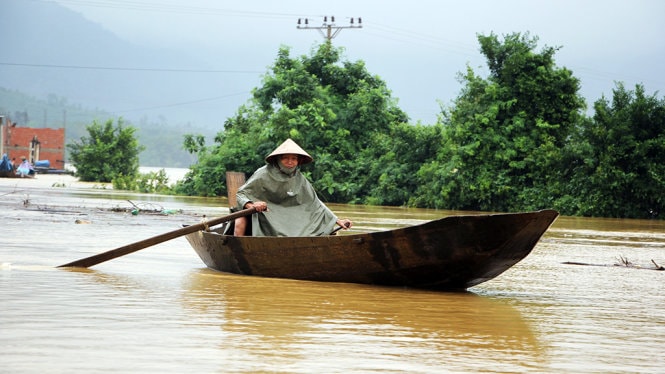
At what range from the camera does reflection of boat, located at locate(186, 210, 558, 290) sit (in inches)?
277

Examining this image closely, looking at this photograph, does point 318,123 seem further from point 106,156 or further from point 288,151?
point 288,151

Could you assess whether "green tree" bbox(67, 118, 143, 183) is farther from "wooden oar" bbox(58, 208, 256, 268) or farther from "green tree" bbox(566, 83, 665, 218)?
"wooden oar" bbox(58, 208, 256, 268)

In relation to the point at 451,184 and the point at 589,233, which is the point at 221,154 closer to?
the point at 451,184

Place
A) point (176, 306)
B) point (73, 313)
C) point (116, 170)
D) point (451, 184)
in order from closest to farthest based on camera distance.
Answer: point (73, 313) < point (176, 306) < point (451, 184) < point (116, 170)

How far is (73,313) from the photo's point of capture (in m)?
5.86

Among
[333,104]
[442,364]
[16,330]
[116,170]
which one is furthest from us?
[116,170]

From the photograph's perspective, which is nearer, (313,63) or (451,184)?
(451,184)

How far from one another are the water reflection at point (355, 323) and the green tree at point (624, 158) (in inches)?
769

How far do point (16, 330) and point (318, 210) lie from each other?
165 inches

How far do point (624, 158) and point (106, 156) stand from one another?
101 feet

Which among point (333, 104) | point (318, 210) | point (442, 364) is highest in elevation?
point (333, 104)

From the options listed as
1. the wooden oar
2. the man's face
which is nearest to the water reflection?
the wooden oar

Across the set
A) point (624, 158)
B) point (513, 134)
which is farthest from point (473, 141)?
point (624, 158)

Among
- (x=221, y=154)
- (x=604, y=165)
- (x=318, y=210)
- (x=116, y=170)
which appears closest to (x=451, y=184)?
(x=604, y=165)
